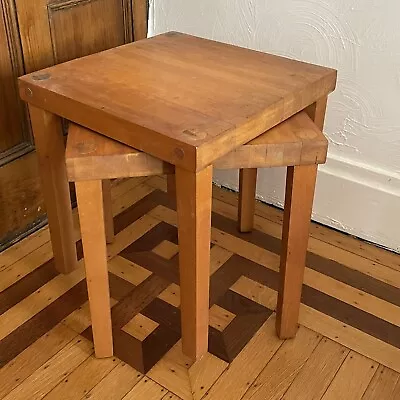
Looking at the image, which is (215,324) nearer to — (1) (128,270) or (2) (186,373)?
(2) (186,373)

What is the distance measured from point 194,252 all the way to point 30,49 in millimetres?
633

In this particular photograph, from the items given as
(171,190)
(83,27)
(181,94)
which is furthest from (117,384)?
(83,27)

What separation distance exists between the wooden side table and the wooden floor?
74mm

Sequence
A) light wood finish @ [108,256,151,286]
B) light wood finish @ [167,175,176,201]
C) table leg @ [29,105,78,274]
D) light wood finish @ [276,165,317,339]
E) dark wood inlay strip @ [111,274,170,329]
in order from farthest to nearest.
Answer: light wood finish @ [167,175,176,201] < light wood finish @ [108,256,151,286] < dark wood inlay strip @ [111,274,170,329] < table leg @ [29,105,78,274] < light wood finish @ [276,165,317,339]

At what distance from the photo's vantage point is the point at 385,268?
52.4 inches

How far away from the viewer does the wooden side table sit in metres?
0.86

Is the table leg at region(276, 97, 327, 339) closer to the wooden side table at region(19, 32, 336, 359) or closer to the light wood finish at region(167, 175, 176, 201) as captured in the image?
the wooden side table at region(19, 32, 336, 359)

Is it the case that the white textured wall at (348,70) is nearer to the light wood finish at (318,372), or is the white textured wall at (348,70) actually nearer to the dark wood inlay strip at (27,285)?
the light wood finish at (318,372)

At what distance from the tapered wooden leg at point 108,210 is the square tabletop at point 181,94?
30 cm

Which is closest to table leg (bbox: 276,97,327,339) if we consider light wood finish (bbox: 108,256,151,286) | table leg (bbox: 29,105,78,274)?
light wood finish (bbox: 108,256,151,286)

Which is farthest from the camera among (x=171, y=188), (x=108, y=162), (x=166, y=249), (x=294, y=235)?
(x=171, y=188)

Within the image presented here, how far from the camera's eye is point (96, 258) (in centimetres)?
99

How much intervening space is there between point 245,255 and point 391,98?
1.56 ft

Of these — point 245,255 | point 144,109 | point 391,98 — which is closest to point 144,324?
point 245,255
